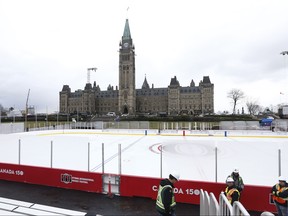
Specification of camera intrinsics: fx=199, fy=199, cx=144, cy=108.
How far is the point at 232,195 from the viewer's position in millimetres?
5445

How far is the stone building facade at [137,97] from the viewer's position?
385ft

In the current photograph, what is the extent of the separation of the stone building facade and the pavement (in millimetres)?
103290

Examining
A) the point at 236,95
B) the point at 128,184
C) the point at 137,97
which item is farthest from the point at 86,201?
the point at 137,97

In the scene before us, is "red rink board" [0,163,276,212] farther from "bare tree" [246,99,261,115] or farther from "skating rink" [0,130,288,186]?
"bare tree" [246,99,261,115]

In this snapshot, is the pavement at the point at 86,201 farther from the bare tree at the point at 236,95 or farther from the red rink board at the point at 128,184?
the bare tree at the point at 236,95

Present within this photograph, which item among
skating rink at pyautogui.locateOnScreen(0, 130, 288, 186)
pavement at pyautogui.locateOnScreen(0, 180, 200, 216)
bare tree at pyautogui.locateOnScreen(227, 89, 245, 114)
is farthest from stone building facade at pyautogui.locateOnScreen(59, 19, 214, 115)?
pavement at pyautogui.locateOnScreen(0, 180, 200, 216)

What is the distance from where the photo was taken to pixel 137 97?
13238 cm

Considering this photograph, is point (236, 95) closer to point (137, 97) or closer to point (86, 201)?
point (137, 97)

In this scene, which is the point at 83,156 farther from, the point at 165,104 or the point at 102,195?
the point at 165,104

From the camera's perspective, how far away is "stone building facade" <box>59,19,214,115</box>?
Result: 117 meters

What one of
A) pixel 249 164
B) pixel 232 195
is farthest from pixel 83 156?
pixel 249 164

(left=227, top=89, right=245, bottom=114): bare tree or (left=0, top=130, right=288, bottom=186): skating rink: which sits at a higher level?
(left=227, top=89, right=245, bottom=114): bare tree

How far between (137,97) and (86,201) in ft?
412

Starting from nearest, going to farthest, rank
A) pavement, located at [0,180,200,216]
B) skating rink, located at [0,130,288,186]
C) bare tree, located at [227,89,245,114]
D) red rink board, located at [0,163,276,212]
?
1. pavement, located at [0,180,200,216]
2. red rink board, located at [0,163,276,212]
3. skating rink, located at [0,130,288,186]
4. bare tree, located at [227,89,245,114]
